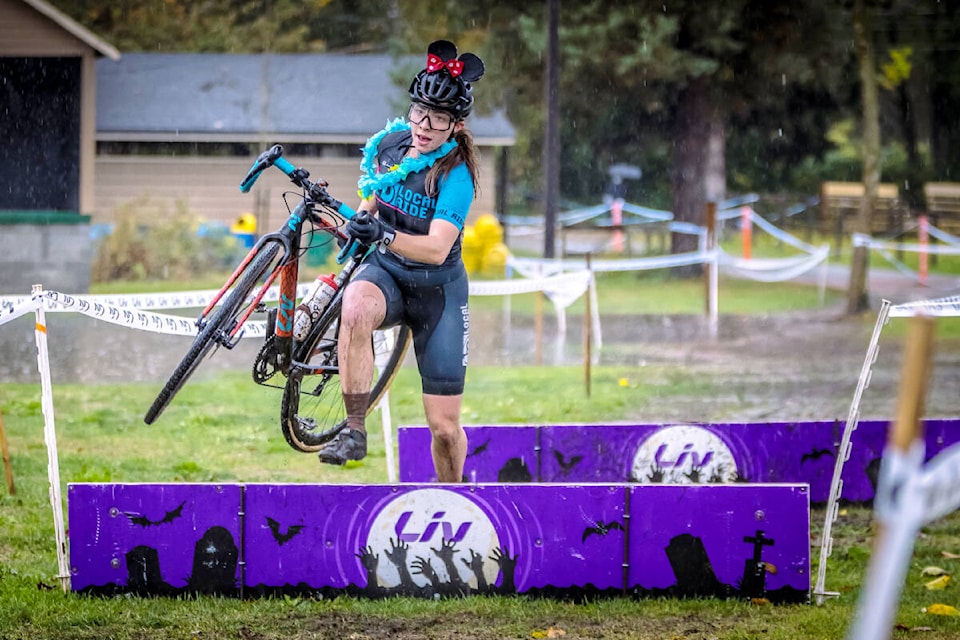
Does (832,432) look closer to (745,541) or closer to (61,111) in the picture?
(745,541)

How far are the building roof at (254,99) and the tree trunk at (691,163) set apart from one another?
4.17m

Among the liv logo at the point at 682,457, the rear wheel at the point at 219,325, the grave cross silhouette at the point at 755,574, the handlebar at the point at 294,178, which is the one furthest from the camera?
the liv logo at the point at 682,457

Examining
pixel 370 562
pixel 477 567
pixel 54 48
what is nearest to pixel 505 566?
pixel 477 567

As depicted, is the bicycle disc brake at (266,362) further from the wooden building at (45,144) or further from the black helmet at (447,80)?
the wooden building at (45,144)

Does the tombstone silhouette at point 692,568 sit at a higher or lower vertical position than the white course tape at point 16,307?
lower

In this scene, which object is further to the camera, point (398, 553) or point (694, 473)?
point (694, 473)

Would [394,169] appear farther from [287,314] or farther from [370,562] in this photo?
[370,562]

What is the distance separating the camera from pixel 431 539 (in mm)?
5301

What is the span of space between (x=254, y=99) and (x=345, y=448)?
2723 cm

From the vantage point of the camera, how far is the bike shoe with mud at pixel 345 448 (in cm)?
521

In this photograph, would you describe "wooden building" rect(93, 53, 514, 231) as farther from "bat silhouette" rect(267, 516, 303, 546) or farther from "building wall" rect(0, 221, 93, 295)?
"bat silhouette" rect(267, 516, 303, 546)

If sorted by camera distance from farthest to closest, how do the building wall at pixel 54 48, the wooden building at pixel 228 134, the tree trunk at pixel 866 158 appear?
the wooden building at pixel 228 134, the building wall at pixel 54 48, the tree trunk at pixel 866 158

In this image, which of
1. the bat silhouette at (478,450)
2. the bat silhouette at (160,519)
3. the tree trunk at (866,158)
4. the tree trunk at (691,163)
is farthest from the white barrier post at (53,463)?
the tree trunk at (691,163)

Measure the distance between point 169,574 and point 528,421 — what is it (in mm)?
5014
